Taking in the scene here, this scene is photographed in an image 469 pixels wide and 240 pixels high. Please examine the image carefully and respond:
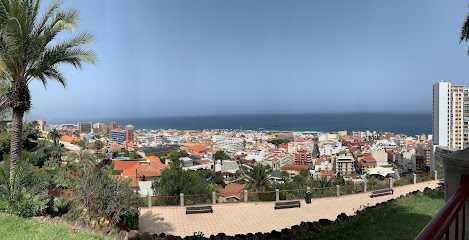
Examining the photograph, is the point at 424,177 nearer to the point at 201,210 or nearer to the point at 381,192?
the point at 381,192

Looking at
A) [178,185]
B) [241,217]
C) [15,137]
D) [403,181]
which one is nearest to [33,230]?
[15,137]

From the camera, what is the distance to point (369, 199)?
10.5 meters

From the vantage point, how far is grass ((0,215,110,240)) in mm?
4426

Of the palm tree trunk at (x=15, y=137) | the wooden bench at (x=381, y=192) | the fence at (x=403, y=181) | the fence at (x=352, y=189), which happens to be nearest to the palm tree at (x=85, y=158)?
the palm tree trunk at (x=15, y=137)

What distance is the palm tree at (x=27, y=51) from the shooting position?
616 centimetres

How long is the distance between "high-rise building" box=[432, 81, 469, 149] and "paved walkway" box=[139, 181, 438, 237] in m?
37.5

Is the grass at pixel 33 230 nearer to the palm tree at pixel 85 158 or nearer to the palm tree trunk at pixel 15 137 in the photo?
the palm tree trunk at pixel 15 137

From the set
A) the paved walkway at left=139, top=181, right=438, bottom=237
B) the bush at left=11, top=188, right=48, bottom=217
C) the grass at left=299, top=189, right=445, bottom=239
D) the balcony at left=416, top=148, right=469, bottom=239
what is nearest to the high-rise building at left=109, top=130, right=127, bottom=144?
the paved walkway at left=139, top=181, right=438, bottom=237

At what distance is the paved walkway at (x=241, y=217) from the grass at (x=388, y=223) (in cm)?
142

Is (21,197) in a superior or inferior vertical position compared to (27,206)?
superior

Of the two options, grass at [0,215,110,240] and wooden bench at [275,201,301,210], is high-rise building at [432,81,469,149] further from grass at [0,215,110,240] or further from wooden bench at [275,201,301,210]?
grass at [0,215,110,240]

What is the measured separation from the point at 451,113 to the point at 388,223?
43210mm

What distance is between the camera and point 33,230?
15.3 ft

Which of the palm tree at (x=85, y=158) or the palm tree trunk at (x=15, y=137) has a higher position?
the palm tree trunk at (x=15, y=137)
